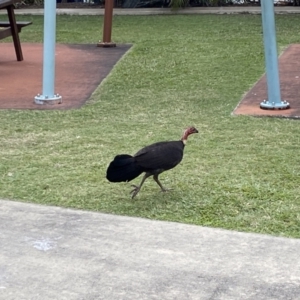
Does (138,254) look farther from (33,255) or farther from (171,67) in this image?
(171,67)

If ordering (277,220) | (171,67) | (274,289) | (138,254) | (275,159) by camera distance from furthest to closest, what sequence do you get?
(171,67) → (275,159) → (277,220) → (138,254) → (274,289)

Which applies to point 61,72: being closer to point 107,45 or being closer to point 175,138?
point 107,45

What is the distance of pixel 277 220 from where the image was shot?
211 inches

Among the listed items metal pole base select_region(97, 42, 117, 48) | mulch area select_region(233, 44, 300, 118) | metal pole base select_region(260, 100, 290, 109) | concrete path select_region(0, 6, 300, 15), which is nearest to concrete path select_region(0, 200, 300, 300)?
mulch area select_region(233, 44, 300, 118)

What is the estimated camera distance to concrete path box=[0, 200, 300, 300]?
4234 mm

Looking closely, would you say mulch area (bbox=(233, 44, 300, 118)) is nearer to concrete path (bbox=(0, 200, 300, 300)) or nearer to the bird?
the bird

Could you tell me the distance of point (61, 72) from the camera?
11234 millimetres

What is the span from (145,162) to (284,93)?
4449 millimetres

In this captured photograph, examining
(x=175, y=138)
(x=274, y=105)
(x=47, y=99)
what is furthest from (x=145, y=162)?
(x=47, y=99)

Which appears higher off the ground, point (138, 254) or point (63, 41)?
point (138, 254)

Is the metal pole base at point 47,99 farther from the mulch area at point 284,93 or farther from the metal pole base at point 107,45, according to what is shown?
the metal pole base at point 107,45

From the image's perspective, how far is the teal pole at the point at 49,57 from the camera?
922cm

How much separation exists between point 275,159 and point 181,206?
1.51m

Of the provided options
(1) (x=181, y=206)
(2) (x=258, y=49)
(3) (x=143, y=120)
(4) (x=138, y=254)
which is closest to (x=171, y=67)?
(2) (x=258, y=49)
